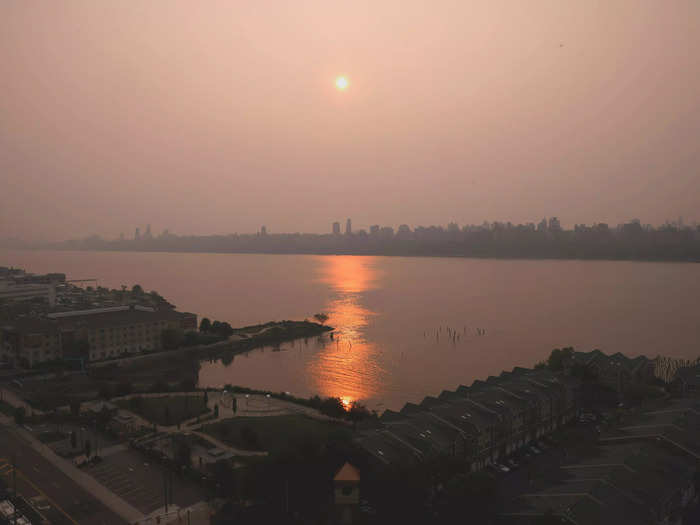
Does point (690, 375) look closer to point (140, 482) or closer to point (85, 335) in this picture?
point (140, 482)

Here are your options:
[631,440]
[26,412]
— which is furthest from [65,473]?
[631,440]

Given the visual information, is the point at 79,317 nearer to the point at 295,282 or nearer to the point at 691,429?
the point at 691,429

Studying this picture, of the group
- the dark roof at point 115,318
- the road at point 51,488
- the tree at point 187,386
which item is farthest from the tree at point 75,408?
the dark roof at point 115,318

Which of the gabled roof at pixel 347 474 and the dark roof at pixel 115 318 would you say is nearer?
the gabled roof at pixel 347 474

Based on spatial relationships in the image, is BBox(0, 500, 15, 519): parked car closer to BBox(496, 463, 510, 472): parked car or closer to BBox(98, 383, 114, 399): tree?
BBox(98, 383, 114, 399): tree

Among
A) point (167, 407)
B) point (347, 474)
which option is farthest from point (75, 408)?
point (347, 474)

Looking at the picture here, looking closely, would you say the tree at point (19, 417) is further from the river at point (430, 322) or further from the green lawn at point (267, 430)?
the river at point (430, 322)
